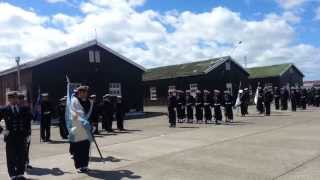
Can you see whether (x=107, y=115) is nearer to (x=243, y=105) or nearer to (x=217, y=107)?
(x=217, y=107)

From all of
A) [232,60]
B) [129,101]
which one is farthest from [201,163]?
[232,60]

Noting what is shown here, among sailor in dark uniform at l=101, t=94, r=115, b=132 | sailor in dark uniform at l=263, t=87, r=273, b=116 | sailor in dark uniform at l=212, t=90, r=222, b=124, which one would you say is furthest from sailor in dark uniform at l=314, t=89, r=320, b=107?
sailor in dark uniform at l=101, t=94, r=115, b=132

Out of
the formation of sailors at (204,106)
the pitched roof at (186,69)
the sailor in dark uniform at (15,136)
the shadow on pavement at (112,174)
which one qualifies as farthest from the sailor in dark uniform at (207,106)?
A: the pitched roof at (186,69)

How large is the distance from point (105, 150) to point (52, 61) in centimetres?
1724

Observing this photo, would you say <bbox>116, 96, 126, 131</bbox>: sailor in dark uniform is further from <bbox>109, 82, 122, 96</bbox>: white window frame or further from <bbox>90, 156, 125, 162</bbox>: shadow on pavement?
<bbox>109, 82, 122, 96</bbox>: white window frame

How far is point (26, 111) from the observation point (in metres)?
9.57

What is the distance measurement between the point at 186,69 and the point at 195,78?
8.19ft

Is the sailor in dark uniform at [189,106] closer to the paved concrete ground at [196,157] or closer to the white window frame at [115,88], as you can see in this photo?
the paved concrete ground at [196,157]

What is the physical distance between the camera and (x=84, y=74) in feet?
102

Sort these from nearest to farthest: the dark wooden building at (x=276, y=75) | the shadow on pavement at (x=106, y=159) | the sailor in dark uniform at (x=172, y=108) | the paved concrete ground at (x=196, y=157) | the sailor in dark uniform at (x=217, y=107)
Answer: the paved concrete ground at (x=196, y=157)
the shadow on pavement at (x=106, y=159)
the sailor in dark uniform at (x=172, y=108)
the sailor in dark uniform at (x=217, y=107)
the dark wooden building at (x=276, y=75)

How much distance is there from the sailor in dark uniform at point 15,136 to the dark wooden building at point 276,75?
47.0 meters

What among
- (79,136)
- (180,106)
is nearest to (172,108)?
(180,106)

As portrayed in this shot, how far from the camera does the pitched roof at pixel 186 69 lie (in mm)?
42825

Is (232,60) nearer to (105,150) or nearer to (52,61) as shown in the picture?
(52,61)
